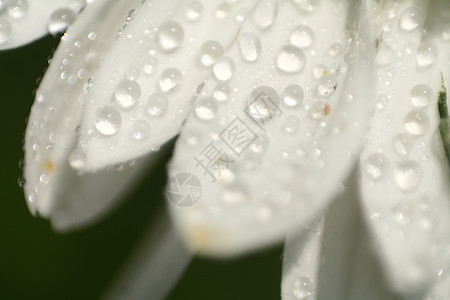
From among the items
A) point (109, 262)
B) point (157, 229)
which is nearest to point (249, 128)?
point (157, 229)

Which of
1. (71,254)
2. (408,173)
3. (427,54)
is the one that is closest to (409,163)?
(408,173)

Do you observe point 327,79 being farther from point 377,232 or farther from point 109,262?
point 109,262

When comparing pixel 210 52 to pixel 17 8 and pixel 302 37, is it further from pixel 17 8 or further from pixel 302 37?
pixel 17 8

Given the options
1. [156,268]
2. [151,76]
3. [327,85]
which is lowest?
[156,268]

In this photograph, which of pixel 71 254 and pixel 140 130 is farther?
pixel 71 254

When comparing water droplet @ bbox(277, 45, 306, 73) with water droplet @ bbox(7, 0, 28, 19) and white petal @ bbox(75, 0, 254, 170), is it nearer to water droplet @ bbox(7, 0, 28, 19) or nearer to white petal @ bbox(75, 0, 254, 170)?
white petal @ bbox(75, 0, 254, 170)

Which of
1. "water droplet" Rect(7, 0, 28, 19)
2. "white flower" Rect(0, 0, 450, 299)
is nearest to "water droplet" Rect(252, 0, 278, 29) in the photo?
"white flower" Rect(0, 0, 450, 299)

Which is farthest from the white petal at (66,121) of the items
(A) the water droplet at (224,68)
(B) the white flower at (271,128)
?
(A) the water droplet at (224,68)
